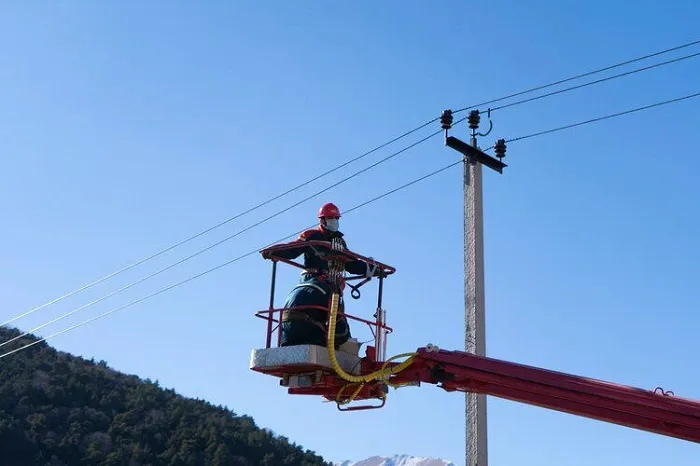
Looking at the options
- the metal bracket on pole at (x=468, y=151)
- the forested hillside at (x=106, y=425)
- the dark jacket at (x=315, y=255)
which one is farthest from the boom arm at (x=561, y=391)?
the forested hillside at (x=106, y=425)

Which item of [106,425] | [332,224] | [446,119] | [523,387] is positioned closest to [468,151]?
[446,119]

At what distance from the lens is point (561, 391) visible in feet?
36.4

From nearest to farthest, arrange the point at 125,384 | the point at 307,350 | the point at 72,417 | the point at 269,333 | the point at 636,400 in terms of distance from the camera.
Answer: the point at 636,400, the point at 307,350, the point at 269,333, the point at 72,417, the point at 125,384

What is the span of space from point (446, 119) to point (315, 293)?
5771 mm

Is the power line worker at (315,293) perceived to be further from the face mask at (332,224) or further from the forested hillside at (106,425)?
Result: the forested hillside at (106,425)

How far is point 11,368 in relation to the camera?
65062 millimetres

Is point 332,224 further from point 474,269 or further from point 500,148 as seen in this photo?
point 500,148

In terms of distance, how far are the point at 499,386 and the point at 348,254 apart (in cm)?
301

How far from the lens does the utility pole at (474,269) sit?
15.3 metres

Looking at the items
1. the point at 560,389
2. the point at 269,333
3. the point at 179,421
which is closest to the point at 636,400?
the point at 560,389

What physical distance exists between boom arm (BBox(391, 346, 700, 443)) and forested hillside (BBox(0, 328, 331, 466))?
4737 centimetres

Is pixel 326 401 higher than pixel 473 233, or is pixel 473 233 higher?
pixel 473 233

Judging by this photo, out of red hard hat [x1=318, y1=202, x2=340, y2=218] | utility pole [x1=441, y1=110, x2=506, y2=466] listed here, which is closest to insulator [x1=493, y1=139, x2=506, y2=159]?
utility pole [x1=441, y1=110, x2=506, y2=466]

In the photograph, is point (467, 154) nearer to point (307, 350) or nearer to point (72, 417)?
point (307, 350)
